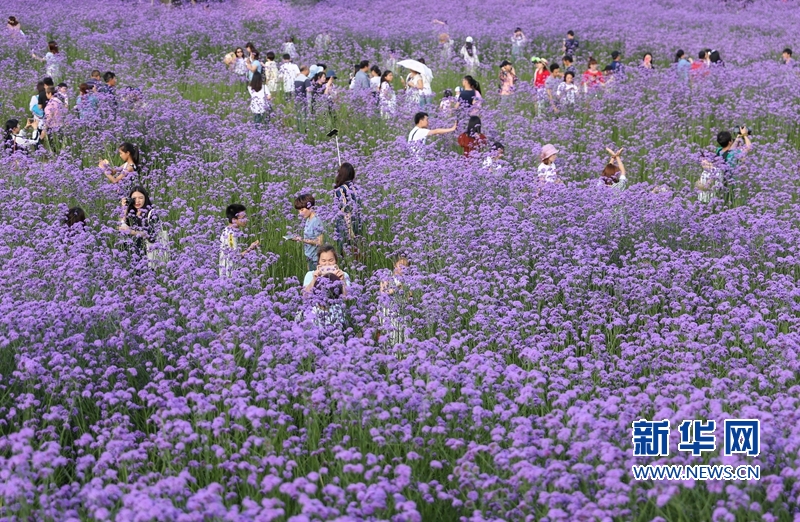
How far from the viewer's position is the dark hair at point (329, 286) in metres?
8.36

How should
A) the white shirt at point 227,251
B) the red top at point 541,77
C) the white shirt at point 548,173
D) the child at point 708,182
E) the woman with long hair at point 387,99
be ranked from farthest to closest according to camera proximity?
the red top at point 541,77, the woman with long hair at point 387,99, the white shirt at point 548,173, the child at point 708,182, the white shirt at point 227,251

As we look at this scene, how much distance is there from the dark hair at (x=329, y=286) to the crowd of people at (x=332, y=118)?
0.04ft

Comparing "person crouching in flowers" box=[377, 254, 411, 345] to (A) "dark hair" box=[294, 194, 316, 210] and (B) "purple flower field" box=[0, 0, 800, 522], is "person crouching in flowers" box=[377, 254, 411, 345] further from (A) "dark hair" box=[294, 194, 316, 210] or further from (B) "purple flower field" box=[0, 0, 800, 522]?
(A) "dark hair" box=[294, 194, 316, 210]

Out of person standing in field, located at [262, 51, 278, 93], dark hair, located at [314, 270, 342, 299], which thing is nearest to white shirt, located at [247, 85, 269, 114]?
person standing in field, located at [262, 51, 278, 93]

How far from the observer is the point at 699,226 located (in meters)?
10.4

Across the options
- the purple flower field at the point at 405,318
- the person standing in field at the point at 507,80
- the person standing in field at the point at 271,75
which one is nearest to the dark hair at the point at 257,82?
the purple flower field at the point at 405,318

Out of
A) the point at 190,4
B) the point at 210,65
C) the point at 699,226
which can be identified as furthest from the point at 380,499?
the point at 190,4

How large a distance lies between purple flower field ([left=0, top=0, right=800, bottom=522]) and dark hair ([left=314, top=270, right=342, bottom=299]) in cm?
9

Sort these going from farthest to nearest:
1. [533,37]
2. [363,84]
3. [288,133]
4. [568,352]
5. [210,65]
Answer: [533,37] → [210,65] → [363,84] → [288,133] → [568,352]

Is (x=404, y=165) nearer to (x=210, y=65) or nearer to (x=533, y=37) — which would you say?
(x=210, y=65)

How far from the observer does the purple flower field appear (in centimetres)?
527

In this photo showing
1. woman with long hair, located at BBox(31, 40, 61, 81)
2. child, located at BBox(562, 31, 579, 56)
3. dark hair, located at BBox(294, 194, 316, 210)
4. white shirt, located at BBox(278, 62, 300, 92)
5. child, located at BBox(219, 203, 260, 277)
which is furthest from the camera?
child, located at BBox(562, 31, 579, 56)

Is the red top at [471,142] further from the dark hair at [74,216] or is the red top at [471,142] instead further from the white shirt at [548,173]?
the dark hair at [74,216]

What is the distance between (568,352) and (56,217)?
7.03m
